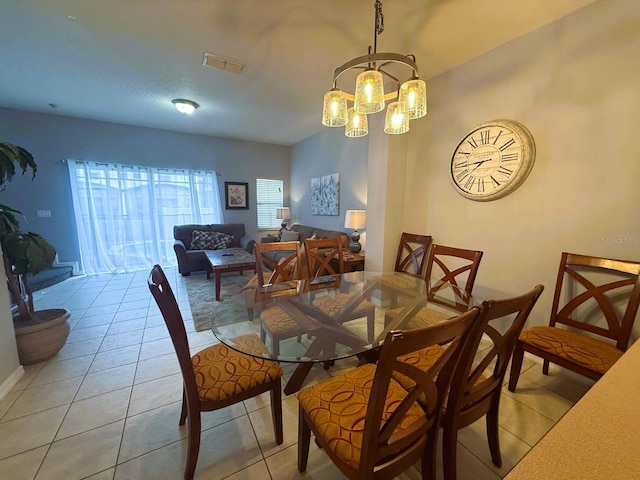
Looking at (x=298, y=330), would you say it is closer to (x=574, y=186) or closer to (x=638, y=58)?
(x=574, y=186)

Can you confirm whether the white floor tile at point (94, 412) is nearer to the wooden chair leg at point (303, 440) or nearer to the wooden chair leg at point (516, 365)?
the wooden chair leg at point (303, 440)

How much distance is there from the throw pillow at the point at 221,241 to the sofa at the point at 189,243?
5 cm

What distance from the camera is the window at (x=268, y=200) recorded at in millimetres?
5797

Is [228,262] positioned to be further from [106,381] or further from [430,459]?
[430,459]

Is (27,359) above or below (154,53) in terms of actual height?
below

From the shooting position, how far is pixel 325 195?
4.66m

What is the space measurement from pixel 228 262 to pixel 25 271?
197 cm

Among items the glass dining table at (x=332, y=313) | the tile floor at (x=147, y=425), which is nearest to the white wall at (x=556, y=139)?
the glass dining table at (x=332, y=313)

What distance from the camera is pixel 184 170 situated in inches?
195

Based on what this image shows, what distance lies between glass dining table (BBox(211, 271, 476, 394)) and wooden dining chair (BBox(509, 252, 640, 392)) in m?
0.48

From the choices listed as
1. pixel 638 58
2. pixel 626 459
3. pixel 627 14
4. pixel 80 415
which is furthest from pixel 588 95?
pixel 80 415

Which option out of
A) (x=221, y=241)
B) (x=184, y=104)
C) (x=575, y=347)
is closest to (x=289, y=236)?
(x=221, y=241)

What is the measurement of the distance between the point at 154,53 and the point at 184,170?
115 inches

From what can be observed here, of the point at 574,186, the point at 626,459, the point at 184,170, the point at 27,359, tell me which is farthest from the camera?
the point at 184,170
